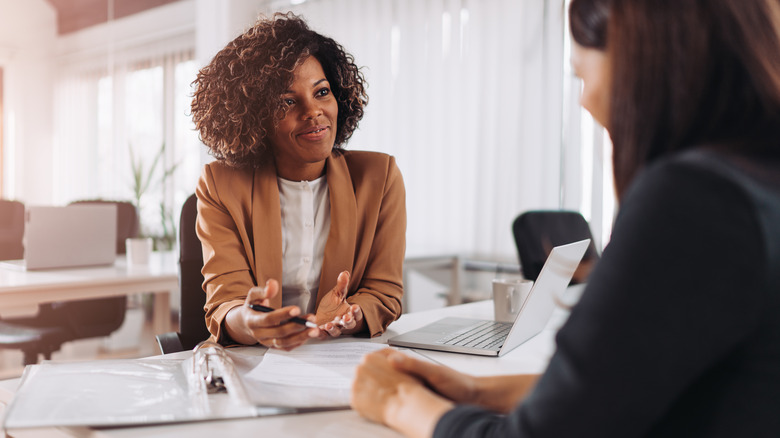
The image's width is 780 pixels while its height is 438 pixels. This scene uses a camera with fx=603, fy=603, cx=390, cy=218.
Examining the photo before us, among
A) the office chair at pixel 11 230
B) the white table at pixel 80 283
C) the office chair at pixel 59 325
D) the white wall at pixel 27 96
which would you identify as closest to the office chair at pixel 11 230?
the office chair at pixel 11 230

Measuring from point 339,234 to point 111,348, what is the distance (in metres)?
3.36

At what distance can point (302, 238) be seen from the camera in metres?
1.46

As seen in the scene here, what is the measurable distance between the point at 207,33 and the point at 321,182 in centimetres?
355

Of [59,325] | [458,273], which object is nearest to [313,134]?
[59,325]

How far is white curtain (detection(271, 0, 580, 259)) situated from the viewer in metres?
3.29

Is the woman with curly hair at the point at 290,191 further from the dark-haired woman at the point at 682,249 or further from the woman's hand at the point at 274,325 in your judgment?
the dark-haired woman at the point at 682,249

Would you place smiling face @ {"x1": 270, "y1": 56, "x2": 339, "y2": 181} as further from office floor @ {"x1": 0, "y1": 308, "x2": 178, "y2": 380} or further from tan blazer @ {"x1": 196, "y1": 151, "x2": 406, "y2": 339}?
office floor @ {"x1": 0, "y1": 308, "x2": 178, "y2": 380}

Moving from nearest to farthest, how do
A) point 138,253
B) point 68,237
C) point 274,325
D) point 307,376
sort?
point 307,376 → point 274,325 → point 68,237 → point 138,253

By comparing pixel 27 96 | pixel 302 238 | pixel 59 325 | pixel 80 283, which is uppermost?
pixel 27 96

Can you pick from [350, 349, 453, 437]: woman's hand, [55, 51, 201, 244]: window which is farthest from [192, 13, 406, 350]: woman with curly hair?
[55, 51, 201, 244]: window

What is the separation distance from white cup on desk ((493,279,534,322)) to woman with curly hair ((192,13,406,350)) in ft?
0.77

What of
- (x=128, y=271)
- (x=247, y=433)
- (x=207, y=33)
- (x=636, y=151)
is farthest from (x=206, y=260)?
(x=207, y=33)

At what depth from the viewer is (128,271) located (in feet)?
8.34

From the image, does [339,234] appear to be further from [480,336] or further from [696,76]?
[696,76]
